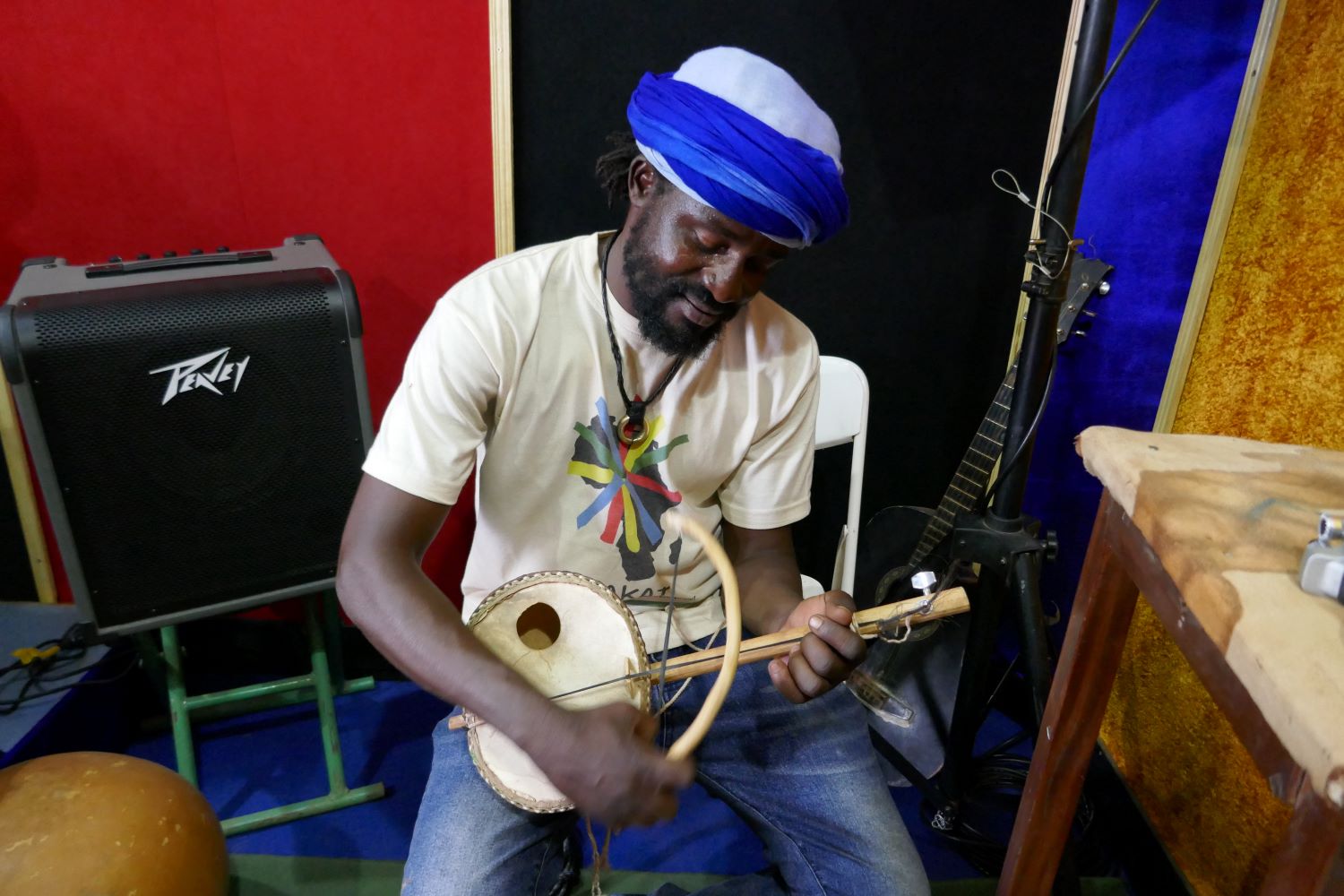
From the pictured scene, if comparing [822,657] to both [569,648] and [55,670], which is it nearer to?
[569,648]

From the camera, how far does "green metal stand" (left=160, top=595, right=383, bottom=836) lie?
1802 millimetres

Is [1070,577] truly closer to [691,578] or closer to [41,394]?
[691,578]

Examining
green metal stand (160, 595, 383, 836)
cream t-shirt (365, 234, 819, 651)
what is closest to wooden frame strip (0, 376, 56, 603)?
green metal stand (160, 595, 383, 836)

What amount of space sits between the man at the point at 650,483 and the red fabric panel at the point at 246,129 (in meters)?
0.65

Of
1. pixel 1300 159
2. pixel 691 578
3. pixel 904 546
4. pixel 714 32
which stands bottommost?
pixel 904 546

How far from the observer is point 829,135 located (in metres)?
1.27

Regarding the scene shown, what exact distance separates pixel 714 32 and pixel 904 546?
124 cm

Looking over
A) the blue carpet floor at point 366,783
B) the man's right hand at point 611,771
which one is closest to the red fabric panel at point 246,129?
the blue carpet floor at point 366,783

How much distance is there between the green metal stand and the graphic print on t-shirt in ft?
2.59

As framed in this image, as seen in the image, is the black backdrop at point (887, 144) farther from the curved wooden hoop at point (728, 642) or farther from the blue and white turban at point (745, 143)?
the curved wooden hoop at point (728, 642)

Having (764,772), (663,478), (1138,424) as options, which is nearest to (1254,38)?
(1138,424)

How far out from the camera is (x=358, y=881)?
1.77 metres

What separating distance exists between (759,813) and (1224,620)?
2.67ft

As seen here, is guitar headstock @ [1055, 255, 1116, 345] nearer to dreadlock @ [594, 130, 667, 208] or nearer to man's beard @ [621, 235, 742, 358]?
man's beard @ [621, 235, 742, 358]
